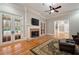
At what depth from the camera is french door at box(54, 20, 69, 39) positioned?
262 cm

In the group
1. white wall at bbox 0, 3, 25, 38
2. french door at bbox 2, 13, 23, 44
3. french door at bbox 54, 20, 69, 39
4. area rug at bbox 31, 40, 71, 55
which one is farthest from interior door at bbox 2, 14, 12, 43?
french door at bbox 54, 20, 69, 39

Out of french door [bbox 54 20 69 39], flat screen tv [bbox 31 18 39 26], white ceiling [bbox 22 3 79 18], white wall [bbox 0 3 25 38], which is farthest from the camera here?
flat screen tv [bbox 31 18 39 26]

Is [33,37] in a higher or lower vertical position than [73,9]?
lower

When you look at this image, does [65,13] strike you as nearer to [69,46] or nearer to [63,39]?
[63,39]

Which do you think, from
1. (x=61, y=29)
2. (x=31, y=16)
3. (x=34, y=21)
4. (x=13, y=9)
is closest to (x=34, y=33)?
(x=34, y=21)

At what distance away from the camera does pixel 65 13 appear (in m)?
2.63

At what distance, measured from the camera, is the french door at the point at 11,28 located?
96.3 inches

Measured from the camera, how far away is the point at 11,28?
8.29 ft

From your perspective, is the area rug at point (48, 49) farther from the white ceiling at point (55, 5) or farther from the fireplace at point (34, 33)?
the white ceiling at point (55, 5)

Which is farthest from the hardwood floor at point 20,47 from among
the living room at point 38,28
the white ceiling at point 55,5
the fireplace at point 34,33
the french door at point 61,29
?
the white ceiling at point 55,5

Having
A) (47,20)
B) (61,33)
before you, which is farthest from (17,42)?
(61,33)

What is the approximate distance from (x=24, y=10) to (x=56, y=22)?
1.01 metres

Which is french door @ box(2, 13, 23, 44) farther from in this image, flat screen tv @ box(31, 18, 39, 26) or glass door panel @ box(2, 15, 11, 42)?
flat screen tv @ box(31, 18, 39, 26)
